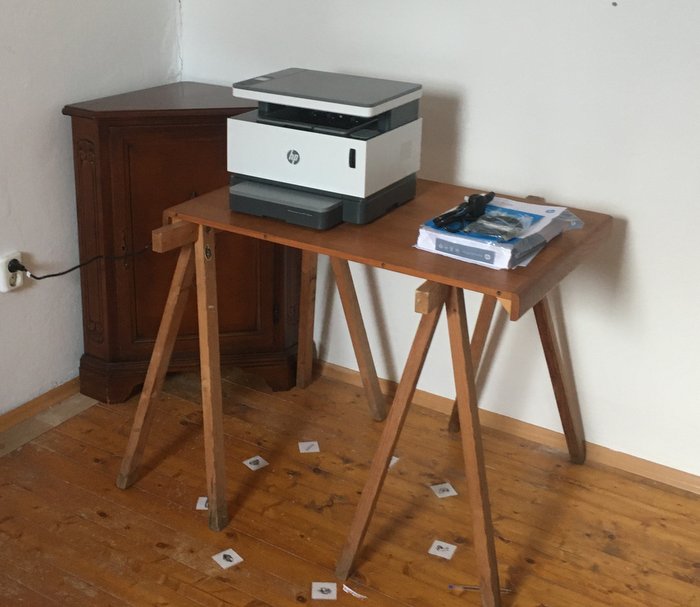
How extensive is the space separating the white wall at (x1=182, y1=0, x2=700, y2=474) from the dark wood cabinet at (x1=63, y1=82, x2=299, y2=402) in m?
0.33

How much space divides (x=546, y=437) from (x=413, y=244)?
966 millimetres

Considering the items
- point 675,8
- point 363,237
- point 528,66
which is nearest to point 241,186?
point 363,237

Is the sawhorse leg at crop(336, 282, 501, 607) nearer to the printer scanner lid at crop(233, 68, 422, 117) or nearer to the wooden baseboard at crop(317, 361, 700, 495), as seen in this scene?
the printer scanner lid at crop(233, 68, 422, 117)

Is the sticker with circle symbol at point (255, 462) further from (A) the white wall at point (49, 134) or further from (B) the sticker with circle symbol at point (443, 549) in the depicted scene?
(A) the white wall at point (49, 134)

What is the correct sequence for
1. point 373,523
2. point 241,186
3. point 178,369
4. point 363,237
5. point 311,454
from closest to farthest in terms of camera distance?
point 363,237 < point 241,186 < point 373,523 < point 311,454 < point 178,369

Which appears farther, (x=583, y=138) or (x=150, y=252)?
(x=150, y=252)

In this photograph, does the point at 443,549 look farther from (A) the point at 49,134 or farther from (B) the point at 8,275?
(A) the point at 49,134

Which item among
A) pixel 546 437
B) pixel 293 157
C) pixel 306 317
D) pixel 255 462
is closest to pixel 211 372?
Answer: pixel 255 462

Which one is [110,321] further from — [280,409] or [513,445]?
[513,445]

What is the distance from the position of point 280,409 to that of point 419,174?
2.66ft

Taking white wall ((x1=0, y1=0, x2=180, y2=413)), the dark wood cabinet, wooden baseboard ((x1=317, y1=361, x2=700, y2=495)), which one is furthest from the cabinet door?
wooden baseboard ((x1=317, y1=361, x2=700, y2=495))

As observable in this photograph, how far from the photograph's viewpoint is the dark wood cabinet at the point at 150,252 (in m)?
2.50

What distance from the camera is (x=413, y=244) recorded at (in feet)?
6.34

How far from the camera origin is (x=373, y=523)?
228 cm
